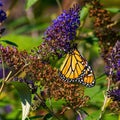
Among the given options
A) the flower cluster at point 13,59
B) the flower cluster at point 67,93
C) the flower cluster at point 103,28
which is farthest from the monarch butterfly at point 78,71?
the flower cluster at point 103,28

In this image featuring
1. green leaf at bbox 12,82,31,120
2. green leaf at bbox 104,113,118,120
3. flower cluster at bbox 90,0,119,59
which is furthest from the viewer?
flower cluster at bbox 90,0,119,59

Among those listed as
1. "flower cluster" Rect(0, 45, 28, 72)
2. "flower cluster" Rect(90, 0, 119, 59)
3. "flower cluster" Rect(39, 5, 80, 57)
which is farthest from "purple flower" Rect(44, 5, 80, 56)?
"flower cluster" Rect(90, 0, 119, 59)

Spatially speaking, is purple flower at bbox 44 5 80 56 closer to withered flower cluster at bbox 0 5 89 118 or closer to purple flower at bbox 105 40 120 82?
withered flower cluster at bbox 0 5 89 118

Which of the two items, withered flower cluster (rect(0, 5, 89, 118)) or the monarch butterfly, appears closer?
withered flower cluster (rect(0, 5, 89, 118))

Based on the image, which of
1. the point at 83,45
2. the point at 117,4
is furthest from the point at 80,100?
the point at 117,4

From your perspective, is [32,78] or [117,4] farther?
[117,4]

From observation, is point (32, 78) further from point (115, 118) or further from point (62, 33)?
point (115, 118)

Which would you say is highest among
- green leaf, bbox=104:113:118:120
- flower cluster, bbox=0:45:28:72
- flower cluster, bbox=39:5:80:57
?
flower cluster, bbox=39:5:80:57
